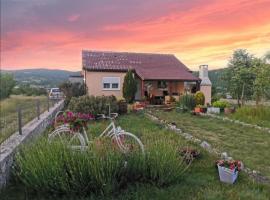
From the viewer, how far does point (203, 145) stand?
321 inches

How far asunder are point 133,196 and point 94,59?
20.7 meters

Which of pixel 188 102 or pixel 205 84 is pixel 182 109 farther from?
pixel 205 84

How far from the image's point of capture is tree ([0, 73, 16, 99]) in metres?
47.7

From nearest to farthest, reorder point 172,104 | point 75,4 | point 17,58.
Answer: point 75,4, point 172,104, point 17,58

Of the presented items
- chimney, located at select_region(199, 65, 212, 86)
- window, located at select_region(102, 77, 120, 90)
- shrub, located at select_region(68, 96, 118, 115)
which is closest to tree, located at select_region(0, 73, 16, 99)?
window, located at select_region(102, 77, 120, 90)

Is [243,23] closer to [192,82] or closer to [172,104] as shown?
[172,104]

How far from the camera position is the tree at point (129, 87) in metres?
22.0

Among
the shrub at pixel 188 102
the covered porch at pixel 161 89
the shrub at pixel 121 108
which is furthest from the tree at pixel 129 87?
the shrub at pixel 121 108

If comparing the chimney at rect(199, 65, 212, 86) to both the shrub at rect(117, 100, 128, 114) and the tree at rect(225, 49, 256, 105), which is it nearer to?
the tree at rect(225, 49, 256, 105)

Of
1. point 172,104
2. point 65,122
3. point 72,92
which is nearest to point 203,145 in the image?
point 65,122

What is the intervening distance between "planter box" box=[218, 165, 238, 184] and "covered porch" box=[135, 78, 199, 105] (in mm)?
17336

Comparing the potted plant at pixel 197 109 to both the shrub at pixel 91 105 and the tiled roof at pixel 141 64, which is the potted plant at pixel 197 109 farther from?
the tiled roof at pixel 141 64

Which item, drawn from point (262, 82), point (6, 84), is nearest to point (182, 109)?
point (262, 82)

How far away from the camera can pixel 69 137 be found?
6.53 metres
